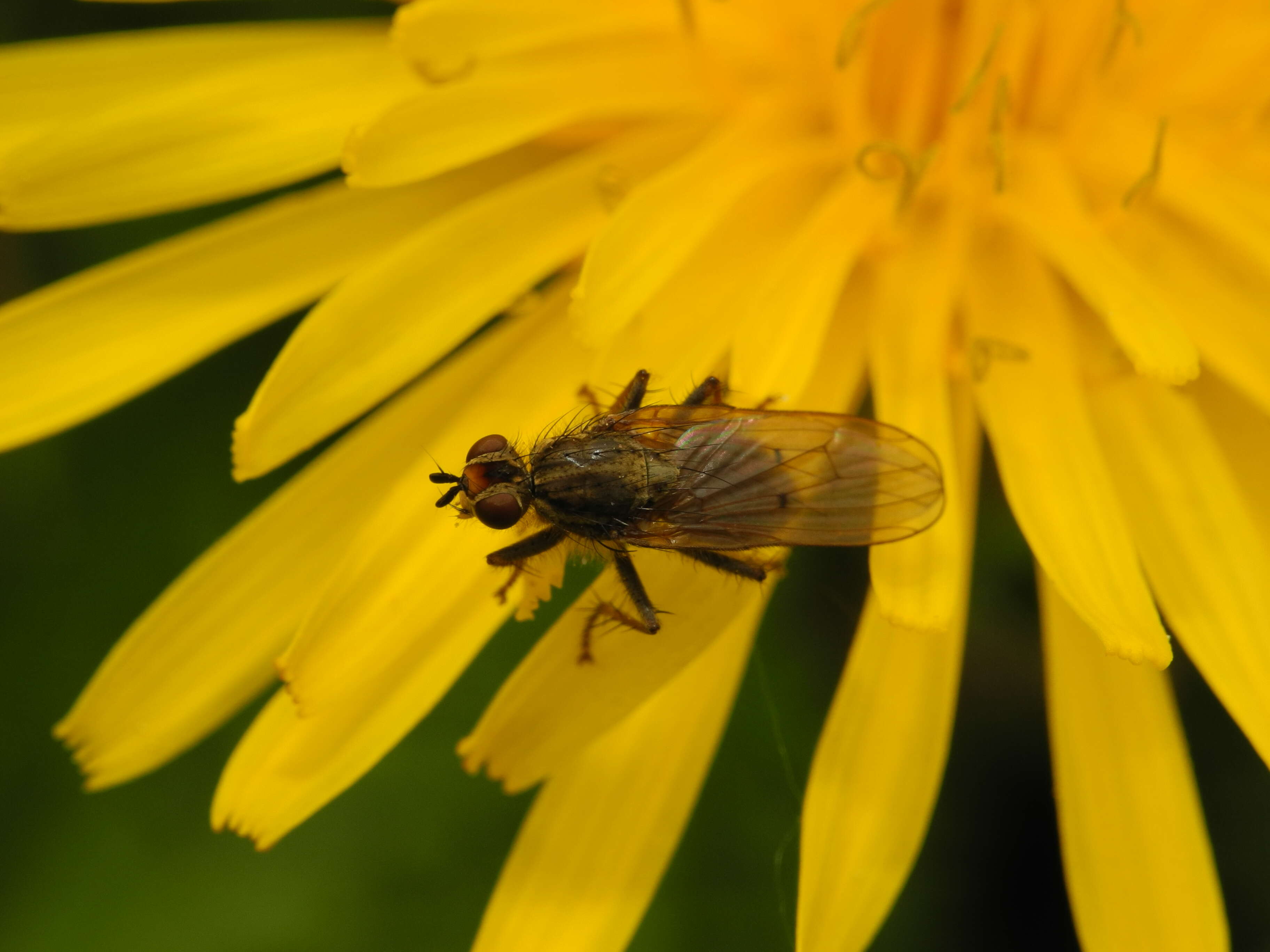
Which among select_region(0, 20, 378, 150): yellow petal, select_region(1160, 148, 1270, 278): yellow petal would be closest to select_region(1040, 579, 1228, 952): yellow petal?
select_region(1160, 148, 1270, 278): yellow petal

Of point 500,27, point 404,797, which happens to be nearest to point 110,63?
point 500,27

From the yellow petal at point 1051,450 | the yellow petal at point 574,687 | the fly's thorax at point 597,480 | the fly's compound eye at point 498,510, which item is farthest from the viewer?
the fly's thorax at point 597,480

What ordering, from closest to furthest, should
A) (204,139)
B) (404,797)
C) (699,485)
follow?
(204,139)
(699,485)
(404,797)

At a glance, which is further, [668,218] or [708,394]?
[708,394]

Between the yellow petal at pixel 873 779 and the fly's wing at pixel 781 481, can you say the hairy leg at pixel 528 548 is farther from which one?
the yellow petal at pixel 873 779

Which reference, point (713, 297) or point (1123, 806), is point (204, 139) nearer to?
point (713, 297)

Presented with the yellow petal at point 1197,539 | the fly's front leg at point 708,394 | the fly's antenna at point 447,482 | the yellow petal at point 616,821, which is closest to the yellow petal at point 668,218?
the fly's front leg at point 708,394
